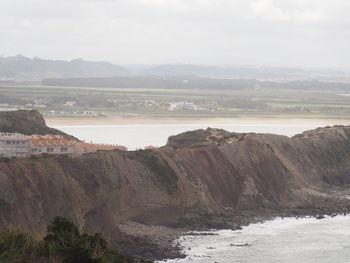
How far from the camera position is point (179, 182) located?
60.4 m

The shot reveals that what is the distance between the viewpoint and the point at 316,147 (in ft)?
268

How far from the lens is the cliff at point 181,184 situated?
48375mm

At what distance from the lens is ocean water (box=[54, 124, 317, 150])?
10003 centimetres

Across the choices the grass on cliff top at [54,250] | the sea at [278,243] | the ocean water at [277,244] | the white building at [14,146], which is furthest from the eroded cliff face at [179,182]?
the grass on cliff top at [54,250]

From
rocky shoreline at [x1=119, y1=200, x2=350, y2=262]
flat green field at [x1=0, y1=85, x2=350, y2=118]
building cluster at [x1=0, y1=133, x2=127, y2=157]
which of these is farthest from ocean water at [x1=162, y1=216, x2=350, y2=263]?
flat green field at [x1=0, y1=85, x2=350, y2=118]

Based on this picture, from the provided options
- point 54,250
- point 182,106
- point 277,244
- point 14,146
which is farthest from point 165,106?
point 54,250

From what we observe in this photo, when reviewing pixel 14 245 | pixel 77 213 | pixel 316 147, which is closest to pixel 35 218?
pixel 77 213

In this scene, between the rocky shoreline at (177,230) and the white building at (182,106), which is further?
the white building at (182,106)

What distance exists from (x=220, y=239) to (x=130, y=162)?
10.4 meters

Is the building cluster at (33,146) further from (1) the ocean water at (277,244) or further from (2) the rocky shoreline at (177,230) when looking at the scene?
(1) the ocean water at (277,244)

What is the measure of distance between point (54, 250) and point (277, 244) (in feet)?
77.8

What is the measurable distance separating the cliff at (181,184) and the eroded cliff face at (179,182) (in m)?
0.07

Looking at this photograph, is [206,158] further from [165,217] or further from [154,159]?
[165,217]

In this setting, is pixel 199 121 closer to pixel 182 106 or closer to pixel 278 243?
pixel 182 106
